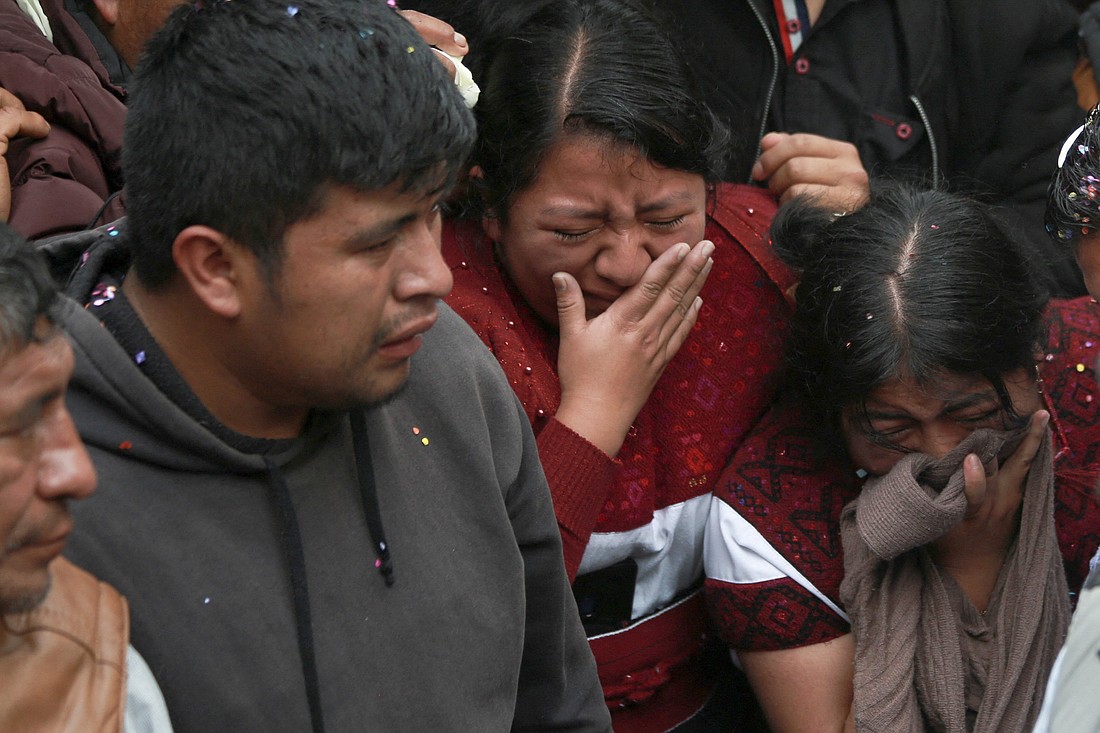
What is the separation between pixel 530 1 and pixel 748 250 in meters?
0.67

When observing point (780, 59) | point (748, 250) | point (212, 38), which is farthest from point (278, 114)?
point (780, 59)

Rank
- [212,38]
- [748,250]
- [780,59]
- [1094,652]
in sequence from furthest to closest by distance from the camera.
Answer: [780,59], [748,250], [212,38], [1094,652]

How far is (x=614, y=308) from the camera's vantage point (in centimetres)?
227

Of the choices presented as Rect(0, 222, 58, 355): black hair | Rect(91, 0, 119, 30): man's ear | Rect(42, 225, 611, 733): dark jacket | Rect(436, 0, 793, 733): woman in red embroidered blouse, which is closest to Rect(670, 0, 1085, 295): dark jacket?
Rect(436, 0, 793, 733): woman in red embroidered blouse

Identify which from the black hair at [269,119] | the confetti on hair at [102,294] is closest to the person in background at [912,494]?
the black hair at [269,119]

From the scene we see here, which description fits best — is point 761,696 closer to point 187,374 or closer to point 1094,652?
point 1094,652

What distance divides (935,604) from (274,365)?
1.39 m

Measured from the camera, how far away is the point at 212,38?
133cm

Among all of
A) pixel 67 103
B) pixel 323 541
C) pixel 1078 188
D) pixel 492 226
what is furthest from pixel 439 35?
pixel 1078 188

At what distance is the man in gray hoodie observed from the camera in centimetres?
131

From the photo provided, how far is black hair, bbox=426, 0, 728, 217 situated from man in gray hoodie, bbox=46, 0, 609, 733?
2.24ft

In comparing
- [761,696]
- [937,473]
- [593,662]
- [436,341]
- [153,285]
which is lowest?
[761,696]

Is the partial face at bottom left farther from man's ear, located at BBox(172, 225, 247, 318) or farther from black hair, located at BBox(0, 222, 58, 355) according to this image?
man's ear, located at BBox(172, 225, 247, 318)

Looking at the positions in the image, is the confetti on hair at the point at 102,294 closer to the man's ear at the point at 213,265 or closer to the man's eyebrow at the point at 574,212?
the man's ear at the point at 213,265
